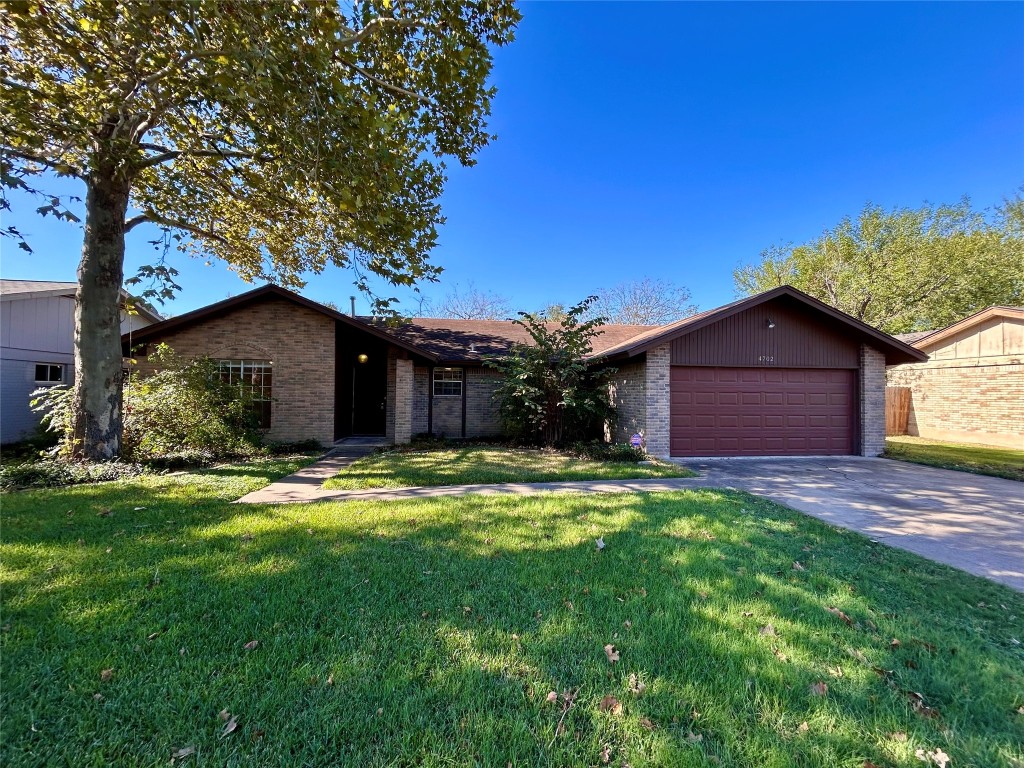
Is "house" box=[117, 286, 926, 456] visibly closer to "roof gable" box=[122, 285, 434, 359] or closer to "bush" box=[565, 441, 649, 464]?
"roof gable" box=[122, 285, 434, 359]

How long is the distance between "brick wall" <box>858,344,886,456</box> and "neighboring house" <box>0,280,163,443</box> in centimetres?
1906

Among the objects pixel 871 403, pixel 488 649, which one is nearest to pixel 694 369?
pixel 871 403

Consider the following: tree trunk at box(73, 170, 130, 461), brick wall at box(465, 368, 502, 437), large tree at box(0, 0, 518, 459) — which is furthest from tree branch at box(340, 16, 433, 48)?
brick wall at box(465, 368, 502, 437)

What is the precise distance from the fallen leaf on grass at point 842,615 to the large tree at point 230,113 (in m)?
6.77

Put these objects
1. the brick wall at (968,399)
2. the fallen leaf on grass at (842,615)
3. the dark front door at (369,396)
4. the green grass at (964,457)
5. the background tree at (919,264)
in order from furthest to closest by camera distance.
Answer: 1. the background tree at (919,264)
2. the dark front door at (369,396)
3. the brick wall at (968,399)
4. the green grass at (964,457)
5. the fallen leaf on grass at (842,615)

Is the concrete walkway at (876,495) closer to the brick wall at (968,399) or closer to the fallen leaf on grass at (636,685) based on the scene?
the fallen leaf on grass at (636,685)

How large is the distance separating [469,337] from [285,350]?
19.8ft

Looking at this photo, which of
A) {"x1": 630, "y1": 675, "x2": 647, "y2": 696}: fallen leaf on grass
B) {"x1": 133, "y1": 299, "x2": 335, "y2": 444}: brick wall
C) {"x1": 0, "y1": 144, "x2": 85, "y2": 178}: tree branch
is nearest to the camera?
{"x1": 630, "y1": 675, "x2": 647, "y2": 696}: fallen leaf on grass

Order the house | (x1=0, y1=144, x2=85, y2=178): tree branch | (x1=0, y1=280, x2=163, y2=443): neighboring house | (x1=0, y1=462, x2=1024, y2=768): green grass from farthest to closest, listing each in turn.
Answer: (x1=0, y1=280, x2=163, y2=443): neighboring house < the house < (x1=0, y1=144, x2=85, y2=178): tree branch < (x1=0, y1=462, x2=1024, y2=768): green grass

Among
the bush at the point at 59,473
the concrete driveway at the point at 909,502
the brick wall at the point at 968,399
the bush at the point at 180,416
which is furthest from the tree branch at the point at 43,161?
the brick wall at the point at 968,399

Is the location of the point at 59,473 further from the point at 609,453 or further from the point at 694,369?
the point at 694,369

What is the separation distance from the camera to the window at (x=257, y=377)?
10867 millimetres

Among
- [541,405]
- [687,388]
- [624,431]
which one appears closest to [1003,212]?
[687,388]

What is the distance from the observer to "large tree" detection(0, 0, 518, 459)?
196 inches
